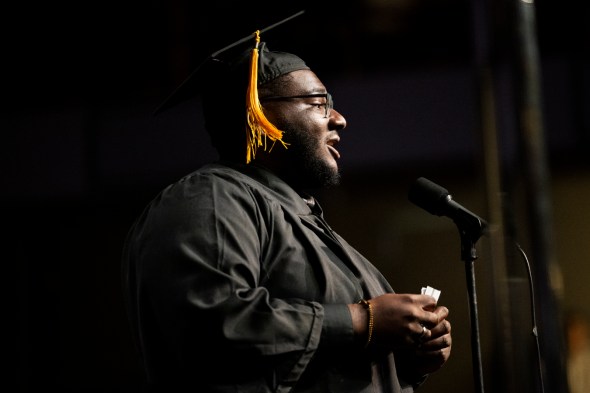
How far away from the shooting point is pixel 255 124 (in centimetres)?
195

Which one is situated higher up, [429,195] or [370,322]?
[429,195]

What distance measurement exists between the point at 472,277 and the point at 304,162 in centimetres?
52

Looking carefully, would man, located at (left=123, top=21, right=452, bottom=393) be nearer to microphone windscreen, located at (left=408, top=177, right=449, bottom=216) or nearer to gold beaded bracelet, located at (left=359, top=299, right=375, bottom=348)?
gold beaded bracelet, located at (left=359, top=299, right=375, bottom=348)

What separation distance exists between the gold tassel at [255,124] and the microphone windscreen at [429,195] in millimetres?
340

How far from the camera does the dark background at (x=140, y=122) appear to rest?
17.9 ft

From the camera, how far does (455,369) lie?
201 inches

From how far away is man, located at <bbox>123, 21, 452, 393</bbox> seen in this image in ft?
5.07

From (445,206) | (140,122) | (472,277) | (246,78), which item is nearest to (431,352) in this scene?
(472,277)

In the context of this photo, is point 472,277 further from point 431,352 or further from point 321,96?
point 321,96

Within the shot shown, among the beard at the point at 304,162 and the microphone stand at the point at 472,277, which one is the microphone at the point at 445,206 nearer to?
the microphone stand at the point at 472,277

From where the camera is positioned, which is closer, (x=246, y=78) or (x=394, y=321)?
(x=394, y=321)

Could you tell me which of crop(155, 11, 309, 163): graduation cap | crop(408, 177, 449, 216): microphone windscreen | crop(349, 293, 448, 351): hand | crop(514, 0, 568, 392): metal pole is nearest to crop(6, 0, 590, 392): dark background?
crop(155, 11, 309, 163): graduation cap

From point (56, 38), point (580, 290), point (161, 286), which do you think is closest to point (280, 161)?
point (161, 286)

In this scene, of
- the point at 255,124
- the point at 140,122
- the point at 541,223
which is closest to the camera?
the point at 541,223
